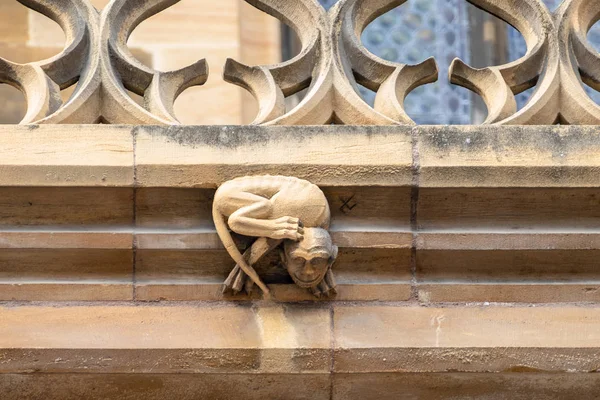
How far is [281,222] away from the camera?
141 inches

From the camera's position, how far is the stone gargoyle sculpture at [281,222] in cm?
359

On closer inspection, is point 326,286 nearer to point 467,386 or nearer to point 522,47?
point 467,386

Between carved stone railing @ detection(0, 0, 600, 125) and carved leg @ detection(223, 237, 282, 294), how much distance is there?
340 millimetres

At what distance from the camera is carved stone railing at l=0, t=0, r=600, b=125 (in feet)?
12.8

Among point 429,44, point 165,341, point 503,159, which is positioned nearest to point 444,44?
point 429,44

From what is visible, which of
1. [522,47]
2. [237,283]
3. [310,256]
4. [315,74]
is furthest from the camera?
[522,47]

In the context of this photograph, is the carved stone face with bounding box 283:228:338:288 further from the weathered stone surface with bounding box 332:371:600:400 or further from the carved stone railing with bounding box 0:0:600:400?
the weathered stone surface with bounding box 332:371:600:400

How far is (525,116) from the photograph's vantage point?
389cm

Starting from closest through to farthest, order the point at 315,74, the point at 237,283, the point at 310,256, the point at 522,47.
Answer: the point at 310,256, the point at 237,283, the point at 315,74, the point at 522,47

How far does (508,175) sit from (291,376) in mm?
687

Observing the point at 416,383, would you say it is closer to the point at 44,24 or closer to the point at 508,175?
the point at 508,175

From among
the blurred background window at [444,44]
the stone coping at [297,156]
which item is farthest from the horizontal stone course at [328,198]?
the blurred background window at [444,44]

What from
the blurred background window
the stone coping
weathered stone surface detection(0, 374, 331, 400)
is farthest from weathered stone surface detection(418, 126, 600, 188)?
the blurred background window

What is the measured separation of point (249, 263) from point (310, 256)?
168 millimetres
